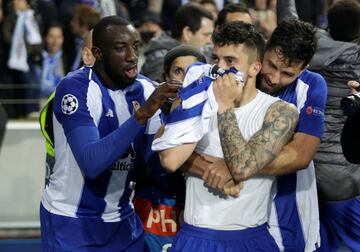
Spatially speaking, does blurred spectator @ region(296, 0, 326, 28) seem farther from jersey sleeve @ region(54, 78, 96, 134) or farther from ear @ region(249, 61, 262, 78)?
ear @ region(249, 61, 262, 78)

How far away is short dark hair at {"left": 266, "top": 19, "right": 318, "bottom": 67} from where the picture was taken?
5.46 metres

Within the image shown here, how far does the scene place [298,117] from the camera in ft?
17.1

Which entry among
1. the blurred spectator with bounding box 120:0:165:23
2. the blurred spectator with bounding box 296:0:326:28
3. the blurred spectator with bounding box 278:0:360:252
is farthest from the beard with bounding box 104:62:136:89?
the blurred spectator with bounding box 120:0:165:23

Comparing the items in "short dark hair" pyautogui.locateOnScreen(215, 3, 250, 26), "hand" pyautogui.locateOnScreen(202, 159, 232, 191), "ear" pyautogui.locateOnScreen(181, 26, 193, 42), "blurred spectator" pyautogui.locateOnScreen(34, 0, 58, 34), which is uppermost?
"hand" pyautogui.locateOnScreen(202, 159, 232, 191)

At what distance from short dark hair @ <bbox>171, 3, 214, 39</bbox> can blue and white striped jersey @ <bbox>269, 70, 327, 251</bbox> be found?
3272mm

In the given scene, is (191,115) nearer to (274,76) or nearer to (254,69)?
(254,69)

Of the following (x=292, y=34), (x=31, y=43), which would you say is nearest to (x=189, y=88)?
(x=292, y=34)

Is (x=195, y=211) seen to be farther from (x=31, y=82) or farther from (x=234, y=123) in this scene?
(x=31, y=82)

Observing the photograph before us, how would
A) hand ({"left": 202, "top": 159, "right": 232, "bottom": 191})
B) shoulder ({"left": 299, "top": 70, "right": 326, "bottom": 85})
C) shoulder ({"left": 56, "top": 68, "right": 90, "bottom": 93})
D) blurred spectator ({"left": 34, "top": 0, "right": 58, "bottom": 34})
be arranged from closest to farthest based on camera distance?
hand ({"left": 202, "top": 159, "right": 232, "bottom": 191}) < shoulder ({"left": 56, "top": 68, "right": 90, "bottom": 93}) < shoulder ({"left": 299, "top": 70, "right": 326, "bottom": 85}) < blurred spectator ({"left": 34, "top": 0, "right": 58, "bottom": 34})

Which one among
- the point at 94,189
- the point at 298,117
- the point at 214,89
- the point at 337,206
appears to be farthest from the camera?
the point at 337,206

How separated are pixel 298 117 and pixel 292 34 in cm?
53

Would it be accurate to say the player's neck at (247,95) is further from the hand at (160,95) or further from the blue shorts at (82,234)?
the blue shorts at (82,234)

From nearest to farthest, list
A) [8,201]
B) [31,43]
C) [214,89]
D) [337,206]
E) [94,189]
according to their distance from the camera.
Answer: [214,89] → [94,189] → [337,206] → [8,201] → [31,43]

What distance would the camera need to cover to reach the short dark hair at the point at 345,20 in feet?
21.3
